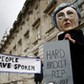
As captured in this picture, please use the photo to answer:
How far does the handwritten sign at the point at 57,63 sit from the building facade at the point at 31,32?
A: 11.8 m

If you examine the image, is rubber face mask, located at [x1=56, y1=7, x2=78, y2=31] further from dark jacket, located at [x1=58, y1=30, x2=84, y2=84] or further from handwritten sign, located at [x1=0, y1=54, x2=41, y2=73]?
handwritten sign, located at [x1=0, y1=54, x2=41, y2=73]

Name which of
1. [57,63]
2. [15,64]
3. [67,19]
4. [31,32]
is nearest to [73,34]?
[67,19]

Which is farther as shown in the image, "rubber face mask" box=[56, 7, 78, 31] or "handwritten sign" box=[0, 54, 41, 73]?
"handwritten sign" box=[0, 54, 41, 73]

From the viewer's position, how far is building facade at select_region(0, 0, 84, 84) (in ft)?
55.0

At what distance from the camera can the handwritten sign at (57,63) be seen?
7.42 feet

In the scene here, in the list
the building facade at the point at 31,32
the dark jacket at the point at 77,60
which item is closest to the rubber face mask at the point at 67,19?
the dark jacket at the point at 77,60

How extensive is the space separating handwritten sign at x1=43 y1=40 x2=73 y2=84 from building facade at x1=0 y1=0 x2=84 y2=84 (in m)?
11.8

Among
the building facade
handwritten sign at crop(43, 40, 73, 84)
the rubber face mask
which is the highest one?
the building facade

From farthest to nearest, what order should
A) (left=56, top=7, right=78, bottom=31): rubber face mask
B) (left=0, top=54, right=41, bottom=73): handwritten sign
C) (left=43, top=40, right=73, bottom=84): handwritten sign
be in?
(left=0, top=54, right=41, bottom=73): handwritten sign < (left=56, top=7, right=78, bottom=31): rubber face mask < (left=43, top=40, right=73, bottom=84): handwritten sign

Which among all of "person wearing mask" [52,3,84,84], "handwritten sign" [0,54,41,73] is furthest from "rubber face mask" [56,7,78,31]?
"handwritten sign" [0,54,41,73]

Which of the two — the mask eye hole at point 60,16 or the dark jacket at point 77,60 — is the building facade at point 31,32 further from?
the dark jacket at point 77,60

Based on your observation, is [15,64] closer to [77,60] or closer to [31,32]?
[77,60]

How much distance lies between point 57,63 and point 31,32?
57.4 ft

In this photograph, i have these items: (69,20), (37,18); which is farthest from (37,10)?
(69,20)
